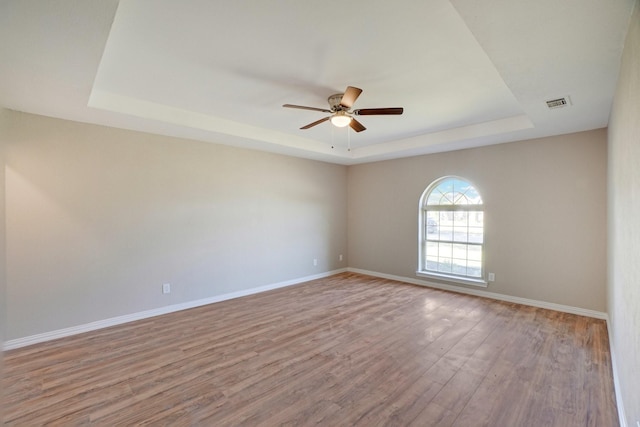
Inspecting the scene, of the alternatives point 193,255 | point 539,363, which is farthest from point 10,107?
point 539,363

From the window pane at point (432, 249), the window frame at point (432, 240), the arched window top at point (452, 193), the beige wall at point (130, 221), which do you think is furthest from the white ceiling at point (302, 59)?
the window pane at point (432, 249)

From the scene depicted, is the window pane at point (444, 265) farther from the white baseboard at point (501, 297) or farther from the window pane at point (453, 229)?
the white baseboard at point (501, 297)

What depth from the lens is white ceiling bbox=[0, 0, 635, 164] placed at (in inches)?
65.9

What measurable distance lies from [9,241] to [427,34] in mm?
4361

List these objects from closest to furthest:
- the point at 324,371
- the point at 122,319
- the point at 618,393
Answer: the point at 618,393, the point at 324,371, the point at 122,319

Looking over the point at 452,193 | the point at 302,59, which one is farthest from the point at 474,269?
the point at 302,59

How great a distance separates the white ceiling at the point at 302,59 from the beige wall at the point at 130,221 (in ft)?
1.32

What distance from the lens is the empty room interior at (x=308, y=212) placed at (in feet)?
6.18

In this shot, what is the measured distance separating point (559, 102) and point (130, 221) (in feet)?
16.6

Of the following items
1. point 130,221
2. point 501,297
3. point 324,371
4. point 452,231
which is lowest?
point 324,371

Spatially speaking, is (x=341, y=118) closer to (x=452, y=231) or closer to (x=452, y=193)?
(x=452, y=193)

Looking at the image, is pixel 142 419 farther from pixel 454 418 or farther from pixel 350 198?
pixel 350 198

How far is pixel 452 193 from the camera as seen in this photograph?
5176 mm

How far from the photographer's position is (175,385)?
2328 mm
